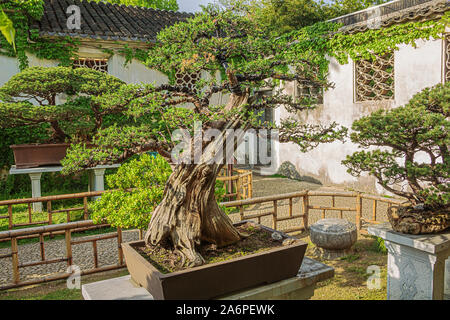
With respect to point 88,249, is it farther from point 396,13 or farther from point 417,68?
point 396,13

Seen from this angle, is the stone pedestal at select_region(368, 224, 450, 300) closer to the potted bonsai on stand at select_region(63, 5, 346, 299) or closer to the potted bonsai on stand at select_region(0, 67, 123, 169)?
the potted bonsai on stand at select_region(63, 5, 346, 299)

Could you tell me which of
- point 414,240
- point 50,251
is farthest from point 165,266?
point 50,251

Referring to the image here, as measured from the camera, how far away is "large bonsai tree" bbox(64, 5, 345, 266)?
2615mm

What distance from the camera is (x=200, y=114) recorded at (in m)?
2.67

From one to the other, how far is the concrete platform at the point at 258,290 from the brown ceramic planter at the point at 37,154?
5.05 metres

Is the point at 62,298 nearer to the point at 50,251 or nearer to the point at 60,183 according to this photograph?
the point at 50,251

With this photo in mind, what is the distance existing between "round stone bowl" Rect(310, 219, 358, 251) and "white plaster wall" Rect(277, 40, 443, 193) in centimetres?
341

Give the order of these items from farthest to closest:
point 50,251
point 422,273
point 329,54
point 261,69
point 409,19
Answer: point 329,54 < point 409,19 < point 50,251 < point 422,273 < point 261,69

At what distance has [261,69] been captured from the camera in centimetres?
269

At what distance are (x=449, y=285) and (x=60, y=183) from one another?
8.32m

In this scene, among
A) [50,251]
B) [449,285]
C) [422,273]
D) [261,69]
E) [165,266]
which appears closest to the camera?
[165,266]

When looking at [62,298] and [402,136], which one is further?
[62,298]

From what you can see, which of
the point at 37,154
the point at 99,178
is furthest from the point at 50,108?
the point at 99,178

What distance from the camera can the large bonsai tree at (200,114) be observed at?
2615 millimetres
